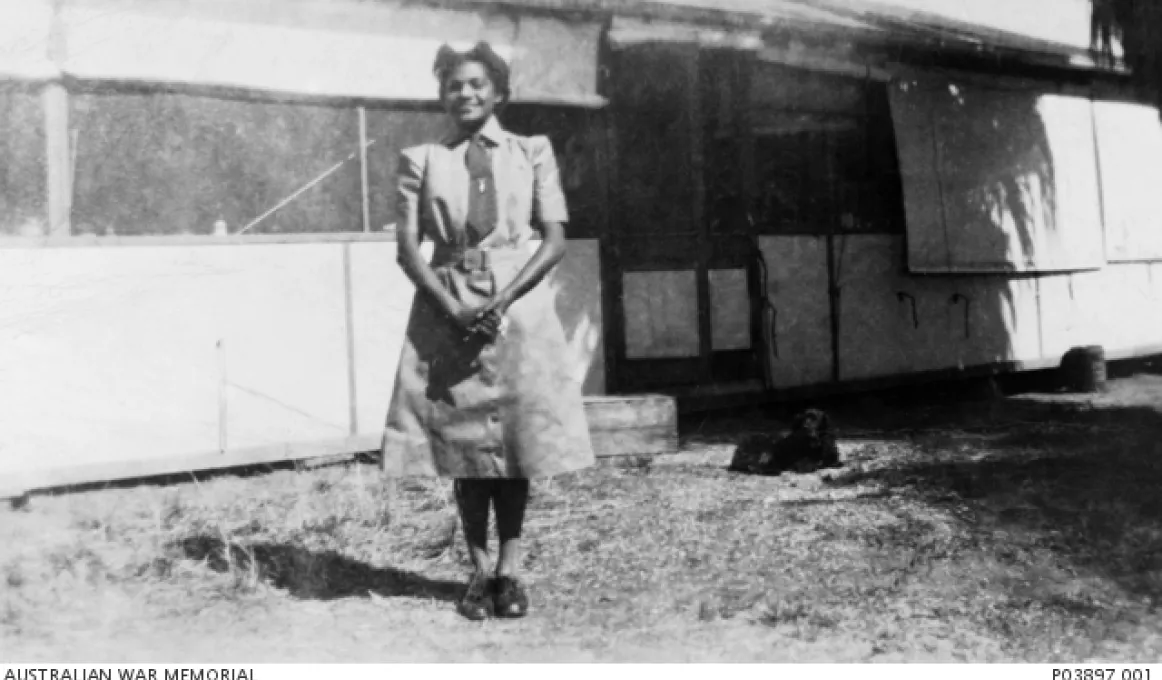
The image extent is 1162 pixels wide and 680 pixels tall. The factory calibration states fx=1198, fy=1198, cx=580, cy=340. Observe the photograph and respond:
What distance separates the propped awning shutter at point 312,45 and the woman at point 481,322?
251 centimetres

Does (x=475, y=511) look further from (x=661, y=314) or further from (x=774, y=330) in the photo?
(x=774, y=330)

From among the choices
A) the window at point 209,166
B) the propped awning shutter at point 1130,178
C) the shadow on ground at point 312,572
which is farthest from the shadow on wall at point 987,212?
the shadow on ground at point 312,572

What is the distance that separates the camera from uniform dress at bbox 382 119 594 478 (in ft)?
12.8

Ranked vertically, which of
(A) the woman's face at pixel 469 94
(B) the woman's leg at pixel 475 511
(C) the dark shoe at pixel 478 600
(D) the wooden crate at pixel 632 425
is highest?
(A) the woman's face at pixel 469 94

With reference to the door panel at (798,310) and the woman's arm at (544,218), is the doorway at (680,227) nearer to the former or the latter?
the door panel at (798,310)

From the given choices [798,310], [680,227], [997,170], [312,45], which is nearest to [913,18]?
[997,170]

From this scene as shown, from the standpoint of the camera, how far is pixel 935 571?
14.8 ft

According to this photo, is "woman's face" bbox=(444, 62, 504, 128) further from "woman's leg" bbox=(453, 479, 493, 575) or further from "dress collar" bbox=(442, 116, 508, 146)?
"woman's leg" bbox=(453, 479, 493, 575)

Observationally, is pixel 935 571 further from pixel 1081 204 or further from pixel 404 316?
pixel 1081 204

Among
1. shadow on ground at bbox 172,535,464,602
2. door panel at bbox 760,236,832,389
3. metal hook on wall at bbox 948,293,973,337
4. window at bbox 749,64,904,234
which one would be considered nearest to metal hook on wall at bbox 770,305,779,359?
door panel at bbox 760,236,832,389

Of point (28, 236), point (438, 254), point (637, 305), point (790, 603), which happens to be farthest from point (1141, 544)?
point (28, 236)

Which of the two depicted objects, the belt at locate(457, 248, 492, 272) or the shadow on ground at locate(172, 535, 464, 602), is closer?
the belt at locate(457, 248, 492, 272)

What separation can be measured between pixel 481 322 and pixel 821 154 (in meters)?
5.93

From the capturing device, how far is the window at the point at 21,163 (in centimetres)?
562
